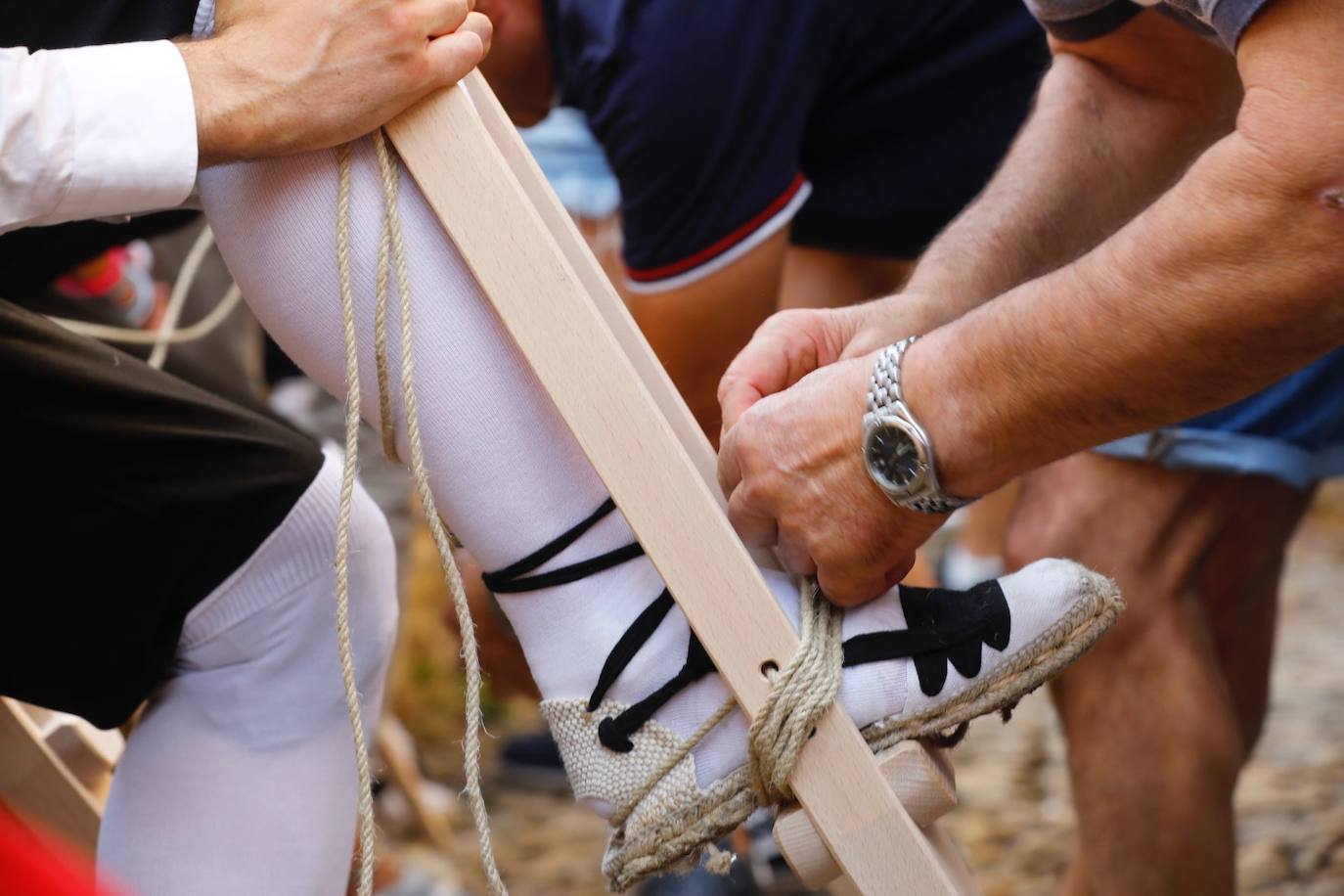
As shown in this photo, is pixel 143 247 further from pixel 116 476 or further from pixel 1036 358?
pixel 1036 358

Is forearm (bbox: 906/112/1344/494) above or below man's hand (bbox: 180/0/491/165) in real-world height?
below

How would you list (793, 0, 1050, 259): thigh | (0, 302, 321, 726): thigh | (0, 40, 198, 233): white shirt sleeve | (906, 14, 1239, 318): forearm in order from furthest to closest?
(793, 0, 1050, 259): thigh < (906, 14, 1239, 318): forearm < (0, 302, 321, 726): thigh < (0, 40, 198, 233): white shirt sleeve

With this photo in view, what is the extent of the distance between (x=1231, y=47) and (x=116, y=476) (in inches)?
32.1

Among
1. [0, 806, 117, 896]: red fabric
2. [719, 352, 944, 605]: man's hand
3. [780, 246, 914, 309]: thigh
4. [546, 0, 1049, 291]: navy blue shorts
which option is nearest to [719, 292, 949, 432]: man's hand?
[719, 352, 944, 605]: man's hand

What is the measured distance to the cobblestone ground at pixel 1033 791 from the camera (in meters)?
1.92

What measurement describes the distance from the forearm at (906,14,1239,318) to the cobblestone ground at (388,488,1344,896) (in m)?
0.94

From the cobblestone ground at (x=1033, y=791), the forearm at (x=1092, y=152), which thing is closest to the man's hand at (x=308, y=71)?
the forearm at (x=1092, y=152)

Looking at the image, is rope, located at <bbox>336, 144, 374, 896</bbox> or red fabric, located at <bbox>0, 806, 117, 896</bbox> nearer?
red fabric, located at <bbox>0, 806, 117, 896</bbox>

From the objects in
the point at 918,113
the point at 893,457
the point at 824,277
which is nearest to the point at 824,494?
the point at 893,457

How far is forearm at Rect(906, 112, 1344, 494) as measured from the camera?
0.83 meters

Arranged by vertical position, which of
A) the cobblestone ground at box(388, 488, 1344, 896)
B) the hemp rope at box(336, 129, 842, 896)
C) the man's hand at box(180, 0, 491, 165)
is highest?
the man's hand at box(180, 0, 491, 165)

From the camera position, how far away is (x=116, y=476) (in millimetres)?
1034

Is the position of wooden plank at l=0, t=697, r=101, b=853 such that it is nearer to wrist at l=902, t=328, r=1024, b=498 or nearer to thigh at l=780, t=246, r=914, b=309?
wrist at l=902, t=328, r=1024, b=498

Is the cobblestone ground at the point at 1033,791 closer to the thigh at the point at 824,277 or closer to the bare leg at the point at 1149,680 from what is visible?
the bare leg at the point at 1149,680
